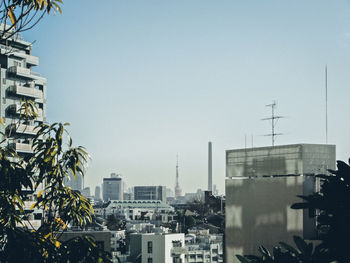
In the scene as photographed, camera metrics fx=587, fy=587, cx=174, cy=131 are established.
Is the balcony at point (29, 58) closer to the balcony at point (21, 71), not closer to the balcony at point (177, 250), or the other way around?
the balcony at point (21, 71)

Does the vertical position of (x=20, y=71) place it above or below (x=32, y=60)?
below

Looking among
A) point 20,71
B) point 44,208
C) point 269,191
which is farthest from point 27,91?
point 44,208

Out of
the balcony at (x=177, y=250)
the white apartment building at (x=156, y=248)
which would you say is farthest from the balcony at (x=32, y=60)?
the balcony at (x=177, y=250)

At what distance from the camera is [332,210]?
376 inches

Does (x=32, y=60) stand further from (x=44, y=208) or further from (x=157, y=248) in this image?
(x=44, y=208)

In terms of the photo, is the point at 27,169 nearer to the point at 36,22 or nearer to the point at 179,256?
the point at 36,22

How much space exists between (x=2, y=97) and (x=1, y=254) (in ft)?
237

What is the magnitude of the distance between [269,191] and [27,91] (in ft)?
144

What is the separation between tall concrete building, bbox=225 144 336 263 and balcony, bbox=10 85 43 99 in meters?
37.0

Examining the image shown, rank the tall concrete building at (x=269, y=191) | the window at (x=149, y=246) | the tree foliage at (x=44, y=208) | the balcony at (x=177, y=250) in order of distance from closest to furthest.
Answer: the tree foliage at (x=44, y=208) → the tall concrete building at (x=269, y=191) → the window at (x=149, y=246) → the balcony at (x=177, y=250)

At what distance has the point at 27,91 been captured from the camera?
81.9m

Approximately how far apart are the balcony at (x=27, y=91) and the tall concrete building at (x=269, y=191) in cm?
3700

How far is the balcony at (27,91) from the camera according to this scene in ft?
264

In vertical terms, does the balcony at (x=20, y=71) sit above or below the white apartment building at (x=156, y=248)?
above
